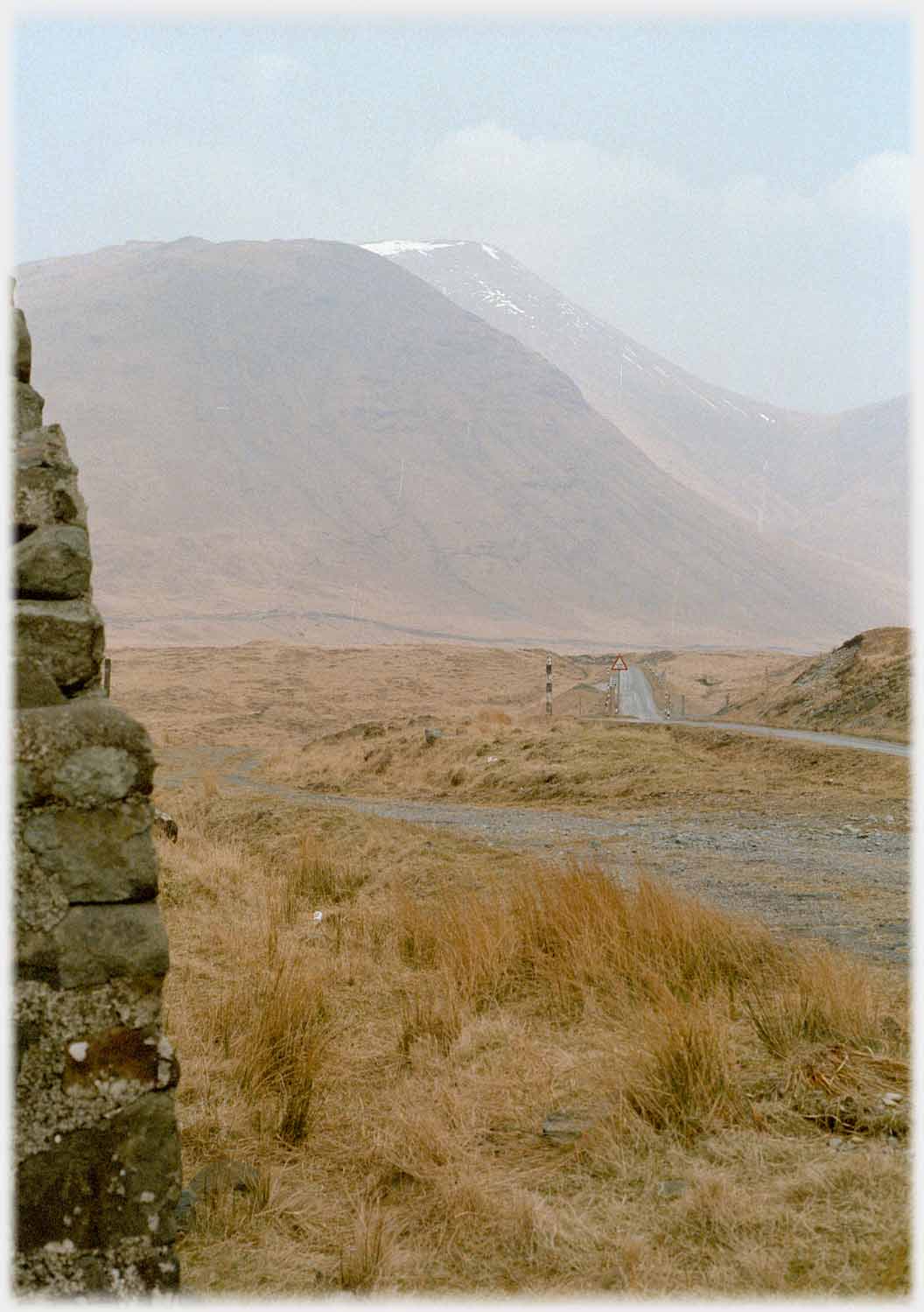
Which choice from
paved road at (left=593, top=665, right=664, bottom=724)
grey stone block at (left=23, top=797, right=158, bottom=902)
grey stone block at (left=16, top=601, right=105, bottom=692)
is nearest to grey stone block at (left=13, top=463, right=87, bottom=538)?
grey stone block at (left=16, top=601, right=105, bottom=692)

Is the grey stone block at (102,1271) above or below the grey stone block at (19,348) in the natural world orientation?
below

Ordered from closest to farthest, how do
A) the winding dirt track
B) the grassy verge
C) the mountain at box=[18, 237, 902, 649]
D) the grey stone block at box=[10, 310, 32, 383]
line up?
the grey stone block at box=[10, 310, 32, 383]
the winding dirt track
the grassy verge
the mountain at box=[18, 237, 902, 649]

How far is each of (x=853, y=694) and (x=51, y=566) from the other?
2442cm

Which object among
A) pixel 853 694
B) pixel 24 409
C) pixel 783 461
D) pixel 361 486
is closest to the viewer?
pixel 24 409

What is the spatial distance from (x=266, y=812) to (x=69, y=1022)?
10.9 metres

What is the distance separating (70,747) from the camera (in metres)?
3.09

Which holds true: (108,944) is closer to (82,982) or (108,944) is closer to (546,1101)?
(82,982)

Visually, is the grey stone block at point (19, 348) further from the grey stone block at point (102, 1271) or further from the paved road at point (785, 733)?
the paved road at point (785, 733)

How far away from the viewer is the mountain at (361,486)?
9675 centimetres

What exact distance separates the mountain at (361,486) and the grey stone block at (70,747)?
79.7m

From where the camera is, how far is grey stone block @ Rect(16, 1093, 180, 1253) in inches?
118

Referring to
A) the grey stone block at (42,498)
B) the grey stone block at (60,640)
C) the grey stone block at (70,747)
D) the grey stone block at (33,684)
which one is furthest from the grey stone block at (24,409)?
the grey stone block at (70,747)

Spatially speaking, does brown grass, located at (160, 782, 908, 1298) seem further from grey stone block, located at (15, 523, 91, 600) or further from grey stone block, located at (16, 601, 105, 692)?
grey stone block, located at (15, 523, 91, 600)

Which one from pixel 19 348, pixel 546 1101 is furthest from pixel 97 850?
pixel 546 1101
